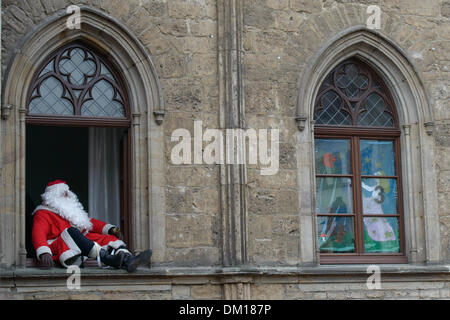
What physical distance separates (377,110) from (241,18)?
2110 millimetres

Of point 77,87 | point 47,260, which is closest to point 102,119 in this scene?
point 77,87

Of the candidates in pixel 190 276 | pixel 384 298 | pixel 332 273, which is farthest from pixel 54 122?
pixel 384 298

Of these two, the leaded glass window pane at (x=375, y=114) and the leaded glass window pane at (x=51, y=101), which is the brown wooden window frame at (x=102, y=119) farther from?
the leaded glass window pane at (x=375, y=114)

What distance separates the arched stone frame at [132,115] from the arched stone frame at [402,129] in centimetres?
173

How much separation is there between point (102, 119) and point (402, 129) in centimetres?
369

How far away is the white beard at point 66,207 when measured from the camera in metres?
11.1

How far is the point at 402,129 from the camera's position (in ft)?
40.1

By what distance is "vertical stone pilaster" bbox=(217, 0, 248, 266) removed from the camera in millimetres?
11148

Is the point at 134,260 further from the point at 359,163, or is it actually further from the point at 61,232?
the point at 359,163

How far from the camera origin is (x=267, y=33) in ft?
38.4

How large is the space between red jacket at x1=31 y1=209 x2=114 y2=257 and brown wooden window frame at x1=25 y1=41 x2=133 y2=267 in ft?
1.11

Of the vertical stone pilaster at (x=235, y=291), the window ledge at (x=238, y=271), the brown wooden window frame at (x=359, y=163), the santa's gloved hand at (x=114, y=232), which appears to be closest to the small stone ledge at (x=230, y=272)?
the window ledge at (x=238, y=271)
